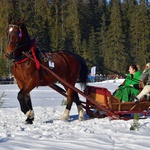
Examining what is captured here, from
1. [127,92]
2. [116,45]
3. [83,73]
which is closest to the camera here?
[127,92]

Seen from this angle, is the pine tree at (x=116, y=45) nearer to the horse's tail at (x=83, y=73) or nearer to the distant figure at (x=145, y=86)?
the horse's tail at (x=83, y=73)

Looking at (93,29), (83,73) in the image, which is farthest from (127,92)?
(93,29)

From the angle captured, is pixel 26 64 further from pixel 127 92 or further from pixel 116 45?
pixel 116 45

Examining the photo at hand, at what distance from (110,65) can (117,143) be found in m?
60.3

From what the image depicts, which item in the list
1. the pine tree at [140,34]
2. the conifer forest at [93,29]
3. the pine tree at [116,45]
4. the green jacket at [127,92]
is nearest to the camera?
the green jacket at [127,92]

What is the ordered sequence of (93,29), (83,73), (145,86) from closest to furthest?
(145,86) < (83,73) < (93,29)

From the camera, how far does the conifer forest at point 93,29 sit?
62.6 m

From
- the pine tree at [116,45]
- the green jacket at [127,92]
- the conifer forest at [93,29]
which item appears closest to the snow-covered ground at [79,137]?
the green jacket at [127,92]

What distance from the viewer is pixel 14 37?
7719mm

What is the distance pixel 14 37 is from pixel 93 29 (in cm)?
6540

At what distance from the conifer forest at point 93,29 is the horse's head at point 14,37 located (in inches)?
1986

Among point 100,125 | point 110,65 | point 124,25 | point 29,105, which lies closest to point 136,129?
point 100,125

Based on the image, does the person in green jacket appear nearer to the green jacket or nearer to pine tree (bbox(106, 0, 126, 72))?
the green jacket

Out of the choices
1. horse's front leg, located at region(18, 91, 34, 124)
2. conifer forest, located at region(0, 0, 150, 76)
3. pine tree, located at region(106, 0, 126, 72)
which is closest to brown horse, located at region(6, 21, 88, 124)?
horse's front leg, located at region(18, 91, 34, 124)
